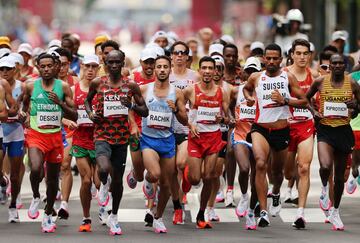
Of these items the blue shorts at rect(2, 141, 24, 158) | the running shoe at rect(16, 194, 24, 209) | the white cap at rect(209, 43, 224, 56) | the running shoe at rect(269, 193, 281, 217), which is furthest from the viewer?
the white cap at rect(209, 43, 224, 56)

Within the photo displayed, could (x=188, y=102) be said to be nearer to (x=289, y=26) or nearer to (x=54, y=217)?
(x=54, y=217)

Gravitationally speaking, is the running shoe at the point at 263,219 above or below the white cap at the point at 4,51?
below

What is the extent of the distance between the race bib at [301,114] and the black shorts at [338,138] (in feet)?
3.83

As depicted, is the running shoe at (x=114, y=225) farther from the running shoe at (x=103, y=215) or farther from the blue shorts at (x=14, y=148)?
the blue shorts at (x=14, y=148)

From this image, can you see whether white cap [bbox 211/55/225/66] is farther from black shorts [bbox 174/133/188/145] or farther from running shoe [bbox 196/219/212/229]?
running shoe [bbox 196/219/212/229]

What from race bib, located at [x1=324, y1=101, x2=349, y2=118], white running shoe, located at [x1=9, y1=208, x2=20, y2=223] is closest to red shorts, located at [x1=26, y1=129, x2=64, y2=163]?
white running shoe, located at [x1=9, y1=208, x2=20, y2=223]

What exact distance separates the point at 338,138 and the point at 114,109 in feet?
A: 8.48

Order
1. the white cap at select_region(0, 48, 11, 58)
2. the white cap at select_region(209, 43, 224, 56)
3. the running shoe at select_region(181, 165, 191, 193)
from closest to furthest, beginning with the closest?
the running shoe at select_region(181, 165, 191, 193), the white cap at select_region(0, 48, 11, 58), the white cap at select_region(209, 43, 224, 56)

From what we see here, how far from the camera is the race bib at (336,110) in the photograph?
1891 cm

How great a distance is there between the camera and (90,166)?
19.2 meters

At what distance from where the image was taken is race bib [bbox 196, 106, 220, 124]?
19.2 meters

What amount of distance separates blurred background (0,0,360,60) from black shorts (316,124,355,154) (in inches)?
373

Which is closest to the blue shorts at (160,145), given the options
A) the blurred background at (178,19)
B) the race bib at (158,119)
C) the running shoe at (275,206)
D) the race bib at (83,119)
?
the race bib at (158,119)

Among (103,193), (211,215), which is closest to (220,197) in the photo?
(211,215)
